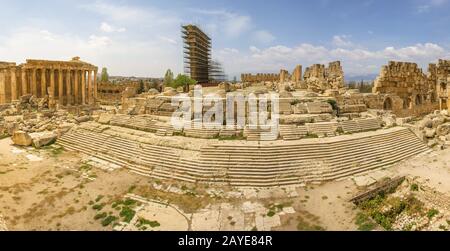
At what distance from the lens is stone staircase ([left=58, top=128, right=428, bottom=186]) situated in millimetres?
12430

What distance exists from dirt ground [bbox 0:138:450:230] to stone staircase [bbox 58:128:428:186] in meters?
0.62

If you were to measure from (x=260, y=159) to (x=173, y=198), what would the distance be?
13.7 ft

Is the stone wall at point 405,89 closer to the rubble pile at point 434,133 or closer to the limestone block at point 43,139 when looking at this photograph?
the rubble pile at point 434,133

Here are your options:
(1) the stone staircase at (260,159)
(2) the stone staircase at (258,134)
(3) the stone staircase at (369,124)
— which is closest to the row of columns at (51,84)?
(1) the stone staircase at (260,159)

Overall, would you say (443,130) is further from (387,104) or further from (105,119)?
(105,119)

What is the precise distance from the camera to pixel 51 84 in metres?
38.4

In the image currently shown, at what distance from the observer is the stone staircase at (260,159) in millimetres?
12430

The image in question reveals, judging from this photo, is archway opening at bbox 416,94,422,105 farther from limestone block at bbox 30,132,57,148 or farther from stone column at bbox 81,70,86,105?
stone column at bbox 81,70,86,105

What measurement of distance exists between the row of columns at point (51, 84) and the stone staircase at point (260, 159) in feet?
71.9

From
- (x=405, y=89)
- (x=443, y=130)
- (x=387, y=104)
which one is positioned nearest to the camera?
(x=443, y=130)

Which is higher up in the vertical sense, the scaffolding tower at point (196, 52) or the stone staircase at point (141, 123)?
the scaffolding tower at point (196, 52)

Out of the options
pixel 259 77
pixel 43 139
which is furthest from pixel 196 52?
Answer: pixel 43 139

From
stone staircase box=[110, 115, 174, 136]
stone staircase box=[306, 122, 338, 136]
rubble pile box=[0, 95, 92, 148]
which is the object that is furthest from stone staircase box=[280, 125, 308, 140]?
rubble pile box=[0, 95, 92, 148]
